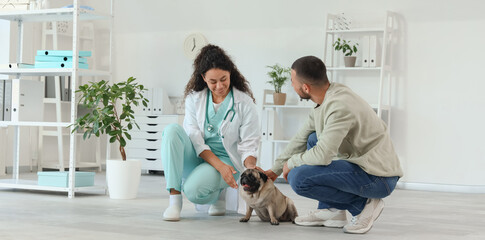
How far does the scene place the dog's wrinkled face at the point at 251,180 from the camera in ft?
9.91

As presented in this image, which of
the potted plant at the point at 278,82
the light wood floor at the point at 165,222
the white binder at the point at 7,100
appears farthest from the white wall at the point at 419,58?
the white binder at the point at 7,100

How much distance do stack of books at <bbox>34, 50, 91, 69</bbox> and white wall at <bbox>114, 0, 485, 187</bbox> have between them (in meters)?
2.56

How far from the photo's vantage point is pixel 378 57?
6.11 m

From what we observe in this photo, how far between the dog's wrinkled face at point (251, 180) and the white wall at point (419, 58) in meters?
3.38

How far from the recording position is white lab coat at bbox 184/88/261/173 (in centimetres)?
347

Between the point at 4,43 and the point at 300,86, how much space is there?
464 cm

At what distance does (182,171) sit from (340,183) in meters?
0.87

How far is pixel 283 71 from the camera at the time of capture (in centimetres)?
654

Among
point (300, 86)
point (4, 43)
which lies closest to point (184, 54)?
point (4, 43)

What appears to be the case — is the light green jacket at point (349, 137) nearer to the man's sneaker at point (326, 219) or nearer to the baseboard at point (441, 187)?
the man's sneaker at point (326, 219)

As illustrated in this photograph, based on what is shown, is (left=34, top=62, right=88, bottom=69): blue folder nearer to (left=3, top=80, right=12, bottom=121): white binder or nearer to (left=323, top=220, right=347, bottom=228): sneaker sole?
(left=3, top=80, right=12, bottom=121): white binder

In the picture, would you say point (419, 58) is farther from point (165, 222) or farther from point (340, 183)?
point (165, 222)

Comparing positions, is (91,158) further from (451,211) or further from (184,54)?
(451,211)

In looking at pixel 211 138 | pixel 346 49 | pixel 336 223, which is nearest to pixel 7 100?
pixel 211 138
